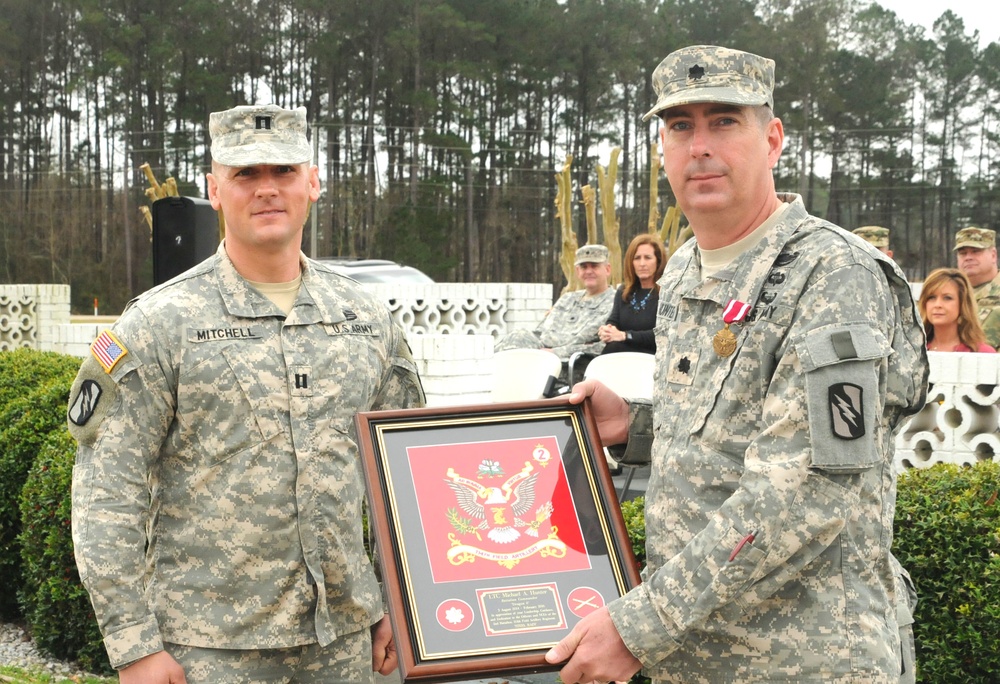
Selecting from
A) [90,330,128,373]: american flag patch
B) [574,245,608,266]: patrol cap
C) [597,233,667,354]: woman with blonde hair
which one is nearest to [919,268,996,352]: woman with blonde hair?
[597,233,667,354]: woman with blonde hair

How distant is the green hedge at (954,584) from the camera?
331 cm

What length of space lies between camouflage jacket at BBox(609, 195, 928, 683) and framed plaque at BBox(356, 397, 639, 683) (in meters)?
0.27

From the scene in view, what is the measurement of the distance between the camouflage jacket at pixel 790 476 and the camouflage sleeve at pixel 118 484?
3.83 ft

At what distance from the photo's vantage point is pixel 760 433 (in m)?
2.00

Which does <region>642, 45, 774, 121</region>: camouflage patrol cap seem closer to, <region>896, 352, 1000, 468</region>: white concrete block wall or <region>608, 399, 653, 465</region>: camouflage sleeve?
<region>608, 399, 653, 465</region>: camouflage sleeve

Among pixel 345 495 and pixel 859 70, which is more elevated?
pixel 859 70

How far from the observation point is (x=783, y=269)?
81.6 inches

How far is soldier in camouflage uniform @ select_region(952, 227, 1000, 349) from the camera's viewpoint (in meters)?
7.14

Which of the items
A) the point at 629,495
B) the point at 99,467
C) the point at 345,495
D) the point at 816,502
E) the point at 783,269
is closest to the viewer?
the point at 816,502

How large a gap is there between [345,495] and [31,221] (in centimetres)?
4502

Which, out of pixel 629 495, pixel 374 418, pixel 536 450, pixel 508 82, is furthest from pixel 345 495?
pixel 508 82

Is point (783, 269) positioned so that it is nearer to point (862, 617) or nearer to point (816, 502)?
point (816, 502)

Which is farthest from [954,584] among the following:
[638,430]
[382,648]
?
[382,648]

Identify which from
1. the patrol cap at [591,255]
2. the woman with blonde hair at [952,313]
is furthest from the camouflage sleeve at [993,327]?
the patrol cap at [591,255]
